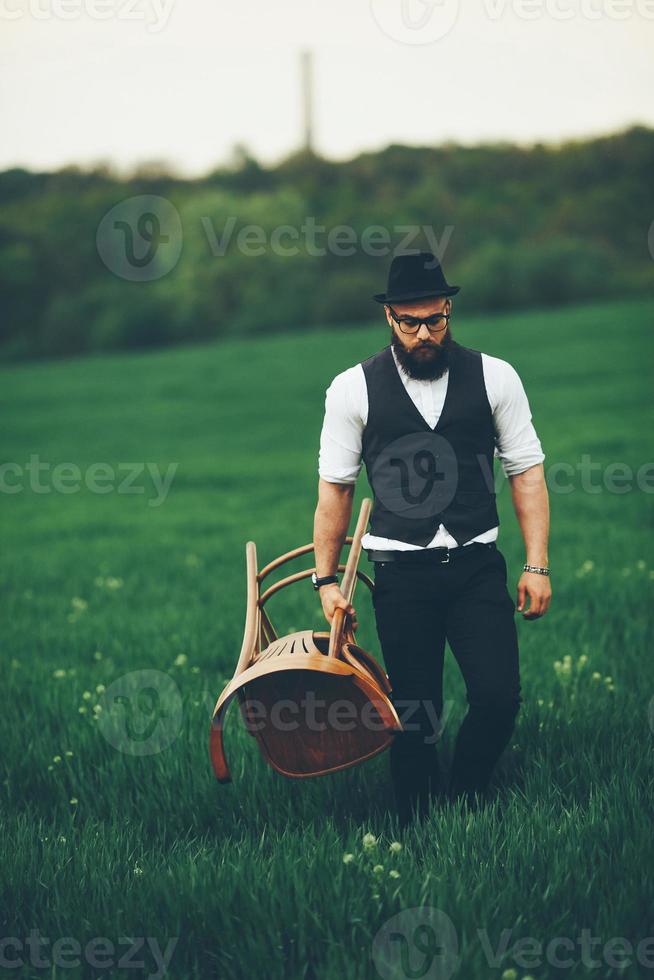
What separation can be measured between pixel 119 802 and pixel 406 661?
1.63 metres

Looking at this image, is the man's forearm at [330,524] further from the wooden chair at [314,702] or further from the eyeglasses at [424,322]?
the eyeglasses at [424,322]

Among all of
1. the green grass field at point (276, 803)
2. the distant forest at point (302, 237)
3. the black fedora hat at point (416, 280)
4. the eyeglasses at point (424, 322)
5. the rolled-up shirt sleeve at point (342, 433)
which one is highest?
the distant forest at point (302, 237)

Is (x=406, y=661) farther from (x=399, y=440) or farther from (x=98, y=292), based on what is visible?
(x=98, y=292)

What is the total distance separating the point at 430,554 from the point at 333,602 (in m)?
0.45

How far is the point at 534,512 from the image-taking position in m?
4.01

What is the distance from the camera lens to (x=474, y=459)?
12.7ft

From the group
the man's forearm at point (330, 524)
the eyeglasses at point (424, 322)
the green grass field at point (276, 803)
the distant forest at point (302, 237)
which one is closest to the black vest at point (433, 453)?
the eyeglasses at point (424, 322)

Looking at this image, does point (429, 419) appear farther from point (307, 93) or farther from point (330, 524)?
point (307, 93)

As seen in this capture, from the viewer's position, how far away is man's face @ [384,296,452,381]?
Result: 3760 millimetres

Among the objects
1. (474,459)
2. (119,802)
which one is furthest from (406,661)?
(119,802)

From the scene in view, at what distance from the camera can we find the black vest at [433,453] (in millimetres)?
3822

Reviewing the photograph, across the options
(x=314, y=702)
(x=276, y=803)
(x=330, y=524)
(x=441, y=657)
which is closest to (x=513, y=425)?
(x=330, y=524)

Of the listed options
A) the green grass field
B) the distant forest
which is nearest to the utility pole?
the distant forest

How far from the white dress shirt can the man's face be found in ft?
0.17
